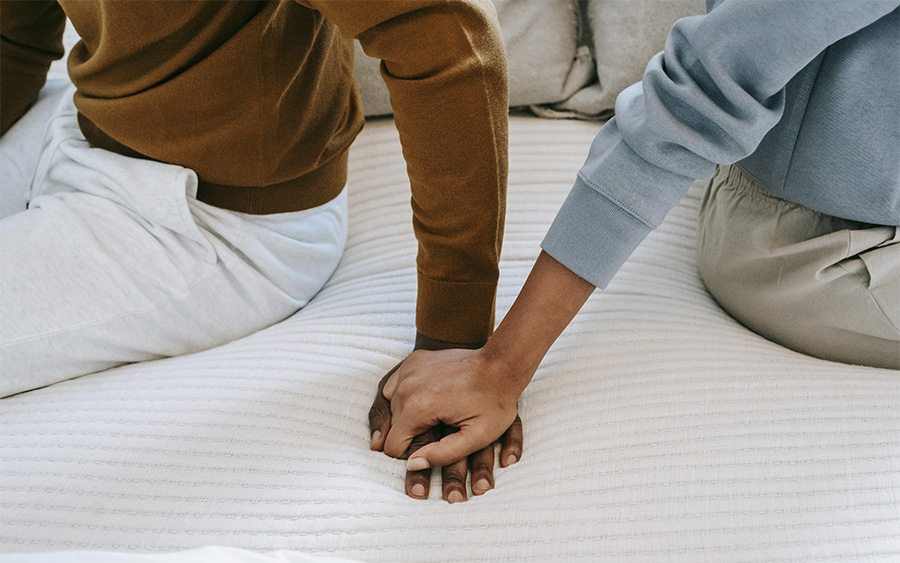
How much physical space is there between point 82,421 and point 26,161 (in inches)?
18.6

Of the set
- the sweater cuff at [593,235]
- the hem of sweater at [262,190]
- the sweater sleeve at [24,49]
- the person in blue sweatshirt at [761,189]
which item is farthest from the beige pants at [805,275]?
the sweater sleeve at [24,49]

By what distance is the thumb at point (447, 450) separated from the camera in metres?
0.64

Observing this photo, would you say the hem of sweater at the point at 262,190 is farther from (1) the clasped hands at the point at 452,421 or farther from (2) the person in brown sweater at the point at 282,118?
(1) the clasped hands at the point at 452,421

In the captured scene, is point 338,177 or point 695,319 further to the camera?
point 338,177

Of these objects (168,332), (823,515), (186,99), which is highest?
(186,99)

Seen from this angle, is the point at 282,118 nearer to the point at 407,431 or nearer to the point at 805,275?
the point at 407,431

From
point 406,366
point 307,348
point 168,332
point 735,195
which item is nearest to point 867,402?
point 735,195

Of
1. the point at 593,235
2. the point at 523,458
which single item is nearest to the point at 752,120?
the point at 593,235

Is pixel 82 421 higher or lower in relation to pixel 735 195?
lower

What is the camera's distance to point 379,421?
0.69m

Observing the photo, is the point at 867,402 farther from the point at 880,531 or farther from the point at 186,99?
the point at 186,99

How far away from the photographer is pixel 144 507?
582 millimetres

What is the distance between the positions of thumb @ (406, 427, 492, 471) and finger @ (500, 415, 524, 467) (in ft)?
0.10

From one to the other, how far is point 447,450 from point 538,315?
0.16 m
